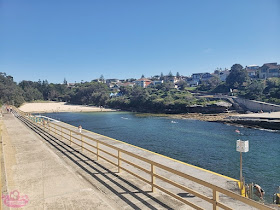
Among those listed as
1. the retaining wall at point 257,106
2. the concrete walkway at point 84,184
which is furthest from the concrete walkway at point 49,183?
the retaining wall at point 257,106

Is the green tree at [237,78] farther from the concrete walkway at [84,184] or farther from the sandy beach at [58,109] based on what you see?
the concrete walkway at [84,184]

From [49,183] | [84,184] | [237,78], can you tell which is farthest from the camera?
[237,78]

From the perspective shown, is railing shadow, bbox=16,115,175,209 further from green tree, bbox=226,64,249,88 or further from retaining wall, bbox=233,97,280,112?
green tree, bbox=226,64,249,88

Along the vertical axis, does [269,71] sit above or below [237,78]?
above

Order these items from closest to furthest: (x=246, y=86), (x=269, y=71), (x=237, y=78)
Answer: (x=246, y=86), (x=237, y=78), (x=269, y=71)

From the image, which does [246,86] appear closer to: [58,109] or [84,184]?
[58,109]

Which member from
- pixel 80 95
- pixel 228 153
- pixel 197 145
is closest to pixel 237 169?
pixel 228 153

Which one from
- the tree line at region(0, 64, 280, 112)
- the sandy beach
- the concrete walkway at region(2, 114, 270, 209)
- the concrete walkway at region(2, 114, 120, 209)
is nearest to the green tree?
the tree line at region(0, 64, 280, 112)

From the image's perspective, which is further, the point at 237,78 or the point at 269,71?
the point at 269,71

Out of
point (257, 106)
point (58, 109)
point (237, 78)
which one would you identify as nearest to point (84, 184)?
point (257, 106)

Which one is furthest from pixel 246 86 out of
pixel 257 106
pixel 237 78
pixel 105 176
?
pixel 105 176

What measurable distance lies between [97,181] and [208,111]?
68.2 meters

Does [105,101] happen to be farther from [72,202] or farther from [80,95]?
[72,202]

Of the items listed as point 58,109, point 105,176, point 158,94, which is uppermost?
point 158,94
